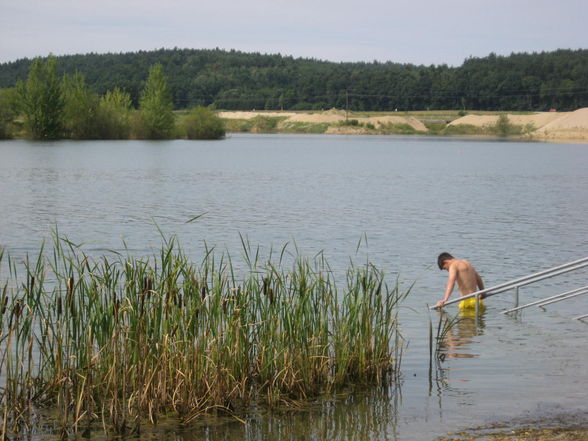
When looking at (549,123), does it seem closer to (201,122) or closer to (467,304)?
(201,122)

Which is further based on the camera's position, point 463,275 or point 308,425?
point 463,275

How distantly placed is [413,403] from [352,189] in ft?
112

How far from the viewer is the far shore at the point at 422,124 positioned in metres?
158

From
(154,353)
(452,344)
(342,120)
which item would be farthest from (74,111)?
(154,353)

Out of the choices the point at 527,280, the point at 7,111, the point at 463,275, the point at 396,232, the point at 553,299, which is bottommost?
the point at 396,232

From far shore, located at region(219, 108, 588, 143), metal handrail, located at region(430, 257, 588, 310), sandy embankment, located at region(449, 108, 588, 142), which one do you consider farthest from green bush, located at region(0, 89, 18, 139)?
metal handrail, located at region(430, 257, 588, 310)

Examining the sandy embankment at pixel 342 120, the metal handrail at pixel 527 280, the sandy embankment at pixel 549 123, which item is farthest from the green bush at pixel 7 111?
the metal handrail at pixel 527 280

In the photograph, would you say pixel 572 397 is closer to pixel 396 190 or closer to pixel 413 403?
pixel 413 403

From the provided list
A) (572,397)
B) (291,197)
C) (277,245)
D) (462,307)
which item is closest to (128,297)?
(572,397)

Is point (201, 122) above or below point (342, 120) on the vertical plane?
below

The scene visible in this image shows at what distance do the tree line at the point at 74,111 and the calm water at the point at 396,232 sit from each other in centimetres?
3353

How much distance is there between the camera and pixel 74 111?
334 ft

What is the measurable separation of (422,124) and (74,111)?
10068 centimetres

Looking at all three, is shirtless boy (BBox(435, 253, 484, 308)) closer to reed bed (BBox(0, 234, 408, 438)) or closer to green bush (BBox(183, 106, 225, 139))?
reed bed (BBox(0, 234, 408, 438))
